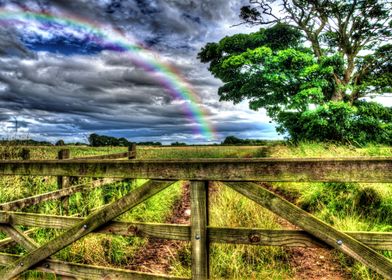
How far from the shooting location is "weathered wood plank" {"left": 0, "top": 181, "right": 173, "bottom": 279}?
2.65 meters

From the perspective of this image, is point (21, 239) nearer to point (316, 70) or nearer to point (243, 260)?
point (243, 260)

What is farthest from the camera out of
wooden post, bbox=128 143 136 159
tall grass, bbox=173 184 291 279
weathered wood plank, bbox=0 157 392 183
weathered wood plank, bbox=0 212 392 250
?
wooden post, bbox=128 143 136 159

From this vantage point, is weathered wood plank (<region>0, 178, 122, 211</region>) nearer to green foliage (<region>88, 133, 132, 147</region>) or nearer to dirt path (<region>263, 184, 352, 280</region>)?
green foliage (<region>88, 133, 132, 147</region>)

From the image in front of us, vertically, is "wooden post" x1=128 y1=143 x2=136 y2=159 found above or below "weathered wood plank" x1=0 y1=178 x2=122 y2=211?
above

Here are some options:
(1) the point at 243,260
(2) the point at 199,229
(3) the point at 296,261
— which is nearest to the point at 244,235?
(2) the point at 199,229

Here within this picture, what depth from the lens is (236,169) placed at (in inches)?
97.8

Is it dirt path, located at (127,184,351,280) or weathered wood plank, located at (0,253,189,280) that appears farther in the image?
dirt path, located at (127,184,351,280)

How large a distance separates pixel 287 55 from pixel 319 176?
15.6 meters

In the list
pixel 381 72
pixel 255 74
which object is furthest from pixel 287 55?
pixel 381 72

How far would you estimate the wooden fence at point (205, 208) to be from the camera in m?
2.29

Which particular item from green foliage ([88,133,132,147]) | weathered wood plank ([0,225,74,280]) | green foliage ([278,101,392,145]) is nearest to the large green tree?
green foliage ([278,101,392,145])

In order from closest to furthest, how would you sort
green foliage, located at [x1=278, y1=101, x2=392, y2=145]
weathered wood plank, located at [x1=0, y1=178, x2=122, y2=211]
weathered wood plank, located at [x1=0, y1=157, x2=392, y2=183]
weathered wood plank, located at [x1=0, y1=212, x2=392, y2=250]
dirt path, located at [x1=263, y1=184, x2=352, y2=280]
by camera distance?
weathered wood plank, located at [x1=0, y1=157, x2=392, y2=183] → weathered wood plank, located at [x1=0, y1=212, x2=392, y2=250] → dirt path, located at [x1=263, y1=184, x2=352, y2=280] → weathered wood plank, located at [x1=0, y1=178, x2=122, y2=211] → green foliage, located at [x1=278, y1=101, x2=392, y2=145]

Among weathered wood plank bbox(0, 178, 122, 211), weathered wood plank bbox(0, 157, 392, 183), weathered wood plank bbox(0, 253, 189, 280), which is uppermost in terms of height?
weathered wood plank bbox(0, 157, 392, 183)

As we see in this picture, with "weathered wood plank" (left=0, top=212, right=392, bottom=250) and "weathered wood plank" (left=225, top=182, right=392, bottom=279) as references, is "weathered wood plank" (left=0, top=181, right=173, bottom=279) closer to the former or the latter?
"weathered wood plank" (left=0, top=212, right=392, bottom=250)
